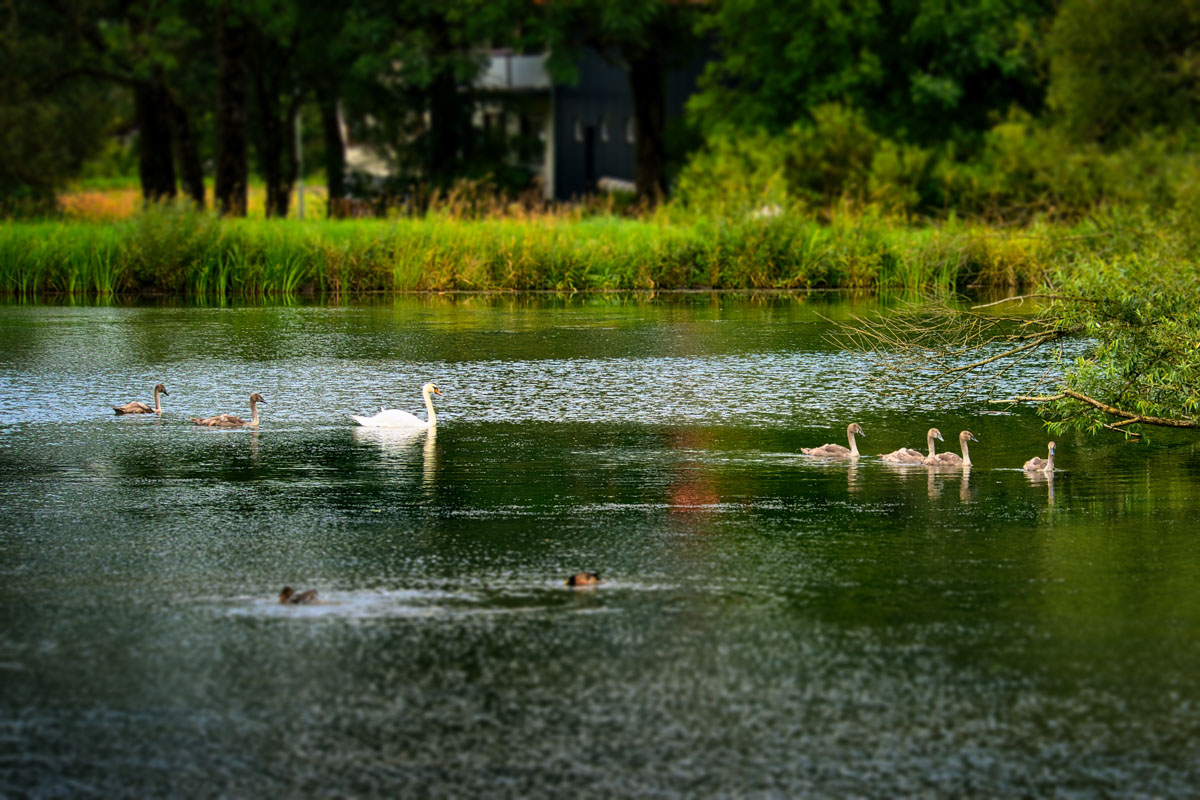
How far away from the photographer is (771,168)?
131ft

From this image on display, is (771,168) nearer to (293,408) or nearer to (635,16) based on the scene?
(635,16)

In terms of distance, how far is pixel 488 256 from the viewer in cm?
2839

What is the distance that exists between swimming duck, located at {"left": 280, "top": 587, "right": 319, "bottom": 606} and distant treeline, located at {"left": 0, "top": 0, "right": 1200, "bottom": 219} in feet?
98.2

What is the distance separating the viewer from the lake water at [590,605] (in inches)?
231

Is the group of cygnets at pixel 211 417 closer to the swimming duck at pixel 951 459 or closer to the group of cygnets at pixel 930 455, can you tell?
the group of cygnets at pixel 930 455

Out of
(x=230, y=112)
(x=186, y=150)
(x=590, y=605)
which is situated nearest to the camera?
(x=590, y=605)

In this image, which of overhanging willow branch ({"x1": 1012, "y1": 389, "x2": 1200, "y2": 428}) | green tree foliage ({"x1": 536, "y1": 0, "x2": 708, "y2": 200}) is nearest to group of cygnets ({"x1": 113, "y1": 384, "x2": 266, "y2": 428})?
overhanging willow branch ({"x1": 1012, "y1": 389, "x2": 1200, "y2": 428})

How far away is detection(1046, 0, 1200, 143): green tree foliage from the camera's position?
41000 mm

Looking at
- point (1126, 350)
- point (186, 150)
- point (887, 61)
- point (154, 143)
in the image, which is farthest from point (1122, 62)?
point (1126, 350)

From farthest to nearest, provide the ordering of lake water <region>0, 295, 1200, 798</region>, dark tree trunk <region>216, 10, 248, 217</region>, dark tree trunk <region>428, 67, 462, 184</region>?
dark tree trunk <region>428, 67, 462, 184</region>
dark tree trunk <region>216, 10, 248, 217</region>
lake water <region>0, 295, 1200, 798</region>

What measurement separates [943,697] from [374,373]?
11.3 m

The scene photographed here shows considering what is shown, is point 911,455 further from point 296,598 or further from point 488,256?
point 488,256

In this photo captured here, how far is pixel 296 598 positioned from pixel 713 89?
4099 cm

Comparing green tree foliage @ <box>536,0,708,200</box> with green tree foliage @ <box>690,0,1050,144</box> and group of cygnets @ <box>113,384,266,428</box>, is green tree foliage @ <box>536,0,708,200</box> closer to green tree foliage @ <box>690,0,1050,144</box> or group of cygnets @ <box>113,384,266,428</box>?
green tree foliage @ <box>690,0,1050,144</box>
